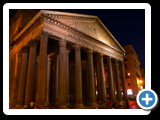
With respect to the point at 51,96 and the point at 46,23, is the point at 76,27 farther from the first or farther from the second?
the point at 51,96

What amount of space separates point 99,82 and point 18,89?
1039cm

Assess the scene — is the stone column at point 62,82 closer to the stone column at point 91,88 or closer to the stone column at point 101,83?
the stone column at point 91,88

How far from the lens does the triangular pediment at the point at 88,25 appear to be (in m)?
17.2

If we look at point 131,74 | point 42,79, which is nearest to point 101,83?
point 42,79

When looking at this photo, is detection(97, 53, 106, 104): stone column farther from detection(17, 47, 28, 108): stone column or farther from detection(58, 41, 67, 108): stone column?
detection(17, 47, 28, 108): stone column

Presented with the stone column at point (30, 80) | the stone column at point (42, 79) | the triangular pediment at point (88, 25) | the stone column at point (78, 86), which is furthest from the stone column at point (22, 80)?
the stone column at point (78, 86)

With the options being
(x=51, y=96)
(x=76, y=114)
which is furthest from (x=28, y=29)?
(x=76, y=114)

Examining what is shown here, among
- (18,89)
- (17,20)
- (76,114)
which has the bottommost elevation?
(18,89)

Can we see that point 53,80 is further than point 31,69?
Yes

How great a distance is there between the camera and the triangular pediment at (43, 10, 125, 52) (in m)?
17.2

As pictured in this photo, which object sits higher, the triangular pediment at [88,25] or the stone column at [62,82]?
the triangular pediment at [88,25]

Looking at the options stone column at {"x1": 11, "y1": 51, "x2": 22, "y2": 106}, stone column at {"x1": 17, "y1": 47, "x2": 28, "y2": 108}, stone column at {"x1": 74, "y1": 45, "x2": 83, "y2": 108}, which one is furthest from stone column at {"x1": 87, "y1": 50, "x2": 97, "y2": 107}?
stone column at {"x1": 11, "y1": 51, "x2": 22, "y2": 106}

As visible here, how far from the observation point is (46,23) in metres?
15.7

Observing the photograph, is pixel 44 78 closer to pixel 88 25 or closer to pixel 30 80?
pixel 30 80
